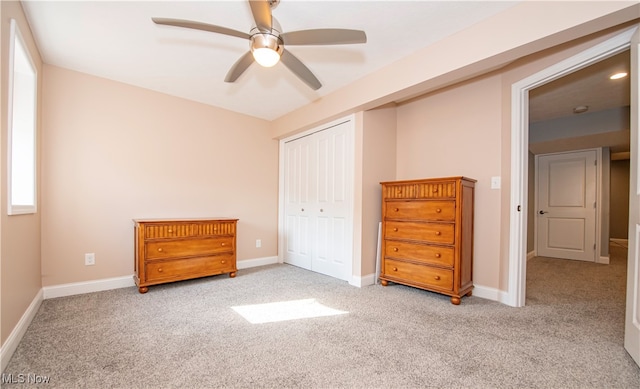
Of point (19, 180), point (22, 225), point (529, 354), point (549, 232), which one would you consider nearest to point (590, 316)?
point (529, 354)

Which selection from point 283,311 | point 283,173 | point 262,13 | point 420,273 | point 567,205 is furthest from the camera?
point 567,205

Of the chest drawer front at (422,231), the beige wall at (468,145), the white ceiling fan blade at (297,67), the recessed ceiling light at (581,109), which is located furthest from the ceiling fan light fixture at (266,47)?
the recessed ceiling light at (581,109)

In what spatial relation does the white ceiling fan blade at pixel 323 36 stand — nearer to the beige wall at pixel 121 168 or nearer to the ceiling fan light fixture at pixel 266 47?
the ceiling fan light fixture at pixel 266 47

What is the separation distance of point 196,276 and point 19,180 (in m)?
1.70

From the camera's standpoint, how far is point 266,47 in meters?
1.67

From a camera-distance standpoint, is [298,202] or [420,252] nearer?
[420,252]

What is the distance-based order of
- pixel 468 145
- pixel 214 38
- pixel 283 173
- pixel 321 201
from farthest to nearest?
pixel 283 173, pixel 321 201, pixel 468 145, pixel 214 38

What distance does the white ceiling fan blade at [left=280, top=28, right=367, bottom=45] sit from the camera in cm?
163

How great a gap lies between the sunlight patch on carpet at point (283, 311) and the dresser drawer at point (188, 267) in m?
0.97

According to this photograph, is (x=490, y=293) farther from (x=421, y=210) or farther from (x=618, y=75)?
(x=618, y=75)

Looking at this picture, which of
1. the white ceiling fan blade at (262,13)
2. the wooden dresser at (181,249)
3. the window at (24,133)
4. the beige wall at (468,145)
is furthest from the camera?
the wooden dresser at (181,249)

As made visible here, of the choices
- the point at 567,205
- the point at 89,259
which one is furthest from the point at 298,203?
the point at 567,205

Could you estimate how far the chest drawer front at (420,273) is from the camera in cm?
262

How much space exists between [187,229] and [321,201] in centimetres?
165
